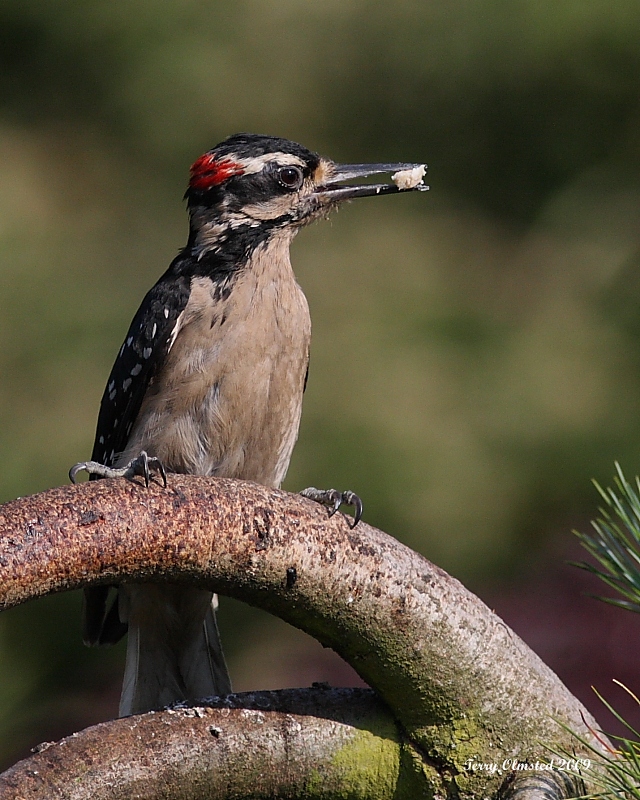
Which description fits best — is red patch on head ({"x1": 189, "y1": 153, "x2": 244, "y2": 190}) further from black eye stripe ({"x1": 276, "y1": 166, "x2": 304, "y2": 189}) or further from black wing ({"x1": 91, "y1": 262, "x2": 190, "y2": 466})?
black wing ({"x1": 91, "y1": 262, "x2": 190, "y2": 466})

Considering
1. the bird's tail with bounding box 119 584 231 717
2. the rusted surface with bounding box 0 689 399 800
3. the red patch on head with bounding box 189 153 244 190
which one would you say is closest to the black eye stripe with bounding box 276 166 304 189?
the red patch on head with bounding box 189 153 244 190

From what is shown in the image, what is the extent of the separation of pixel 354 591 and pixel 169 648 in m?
1.14

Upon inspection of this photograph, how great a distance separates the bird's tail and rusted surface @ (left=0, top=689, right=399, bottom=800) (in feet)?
2.51

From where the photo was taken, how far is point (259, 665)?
3924mm

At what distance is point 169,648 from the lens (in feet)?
9.75

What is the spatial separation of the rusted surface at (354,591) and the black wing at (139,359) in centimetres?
113

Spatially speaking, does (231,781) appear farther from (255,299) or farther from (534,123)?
(534,123)

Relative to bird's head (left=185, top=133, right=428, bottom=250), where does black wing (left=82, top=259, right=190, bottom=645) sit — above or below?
below

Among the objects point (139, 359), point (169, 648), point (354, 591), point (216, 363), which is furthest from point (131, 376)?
point (354, 591)

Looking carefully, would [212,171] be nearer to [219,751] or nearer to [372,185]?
[372,185]

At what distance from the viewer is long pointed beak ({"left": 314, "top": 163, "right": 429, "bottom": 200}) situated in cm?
312

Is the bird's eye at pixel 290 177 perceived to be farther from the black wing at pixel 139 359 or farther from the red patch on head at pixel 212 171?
the black wing at pixel 139 359

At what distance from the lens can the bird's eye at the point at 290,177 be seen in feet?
10.5

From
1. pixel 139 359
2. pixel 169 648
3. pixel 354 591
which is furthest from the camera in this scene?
pixel 139 359
